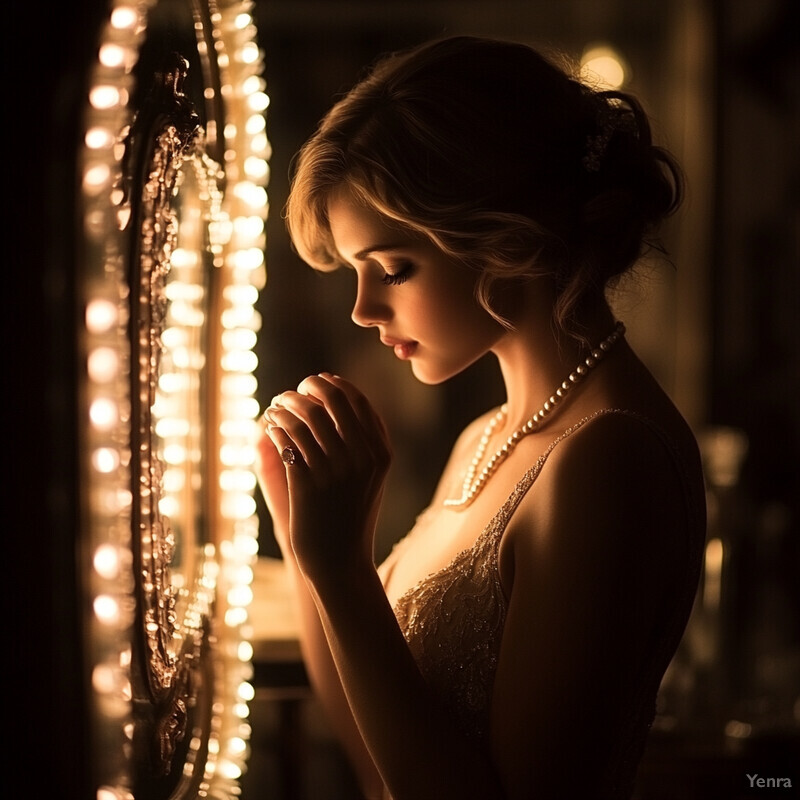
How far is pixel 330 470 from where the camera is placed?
88cm

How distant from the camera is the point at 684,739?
1.60 metres

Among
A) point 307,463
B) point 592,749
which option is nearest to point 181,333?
point 307,463

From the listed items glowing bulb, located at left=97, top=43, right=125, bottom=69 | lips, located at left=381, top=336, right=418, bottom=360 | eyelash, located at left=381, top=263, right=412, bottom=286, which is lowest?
lips, located at left=381, top=336, right=418, bottom=360

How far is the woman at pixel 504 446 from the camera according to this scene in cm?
83

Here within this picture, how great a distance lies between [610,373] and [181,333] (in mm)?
454

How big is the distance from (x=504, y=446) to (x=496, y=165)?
1.13 feet

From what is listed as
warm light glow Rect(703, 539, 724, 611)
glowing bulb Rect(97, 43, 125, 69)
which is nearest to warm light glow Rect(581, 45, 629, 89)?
warm light glow Rect(703, 539, 724, 611)

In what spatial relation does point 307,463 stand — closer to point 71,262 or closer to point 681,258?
point 71,262

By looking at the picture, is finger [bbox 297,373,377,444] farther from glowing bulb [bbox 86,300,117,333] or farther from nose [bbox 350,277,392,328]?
glowing bulb [bbox 86,300,117,333]

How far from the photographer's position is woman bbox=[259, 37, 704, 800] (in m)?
0.83

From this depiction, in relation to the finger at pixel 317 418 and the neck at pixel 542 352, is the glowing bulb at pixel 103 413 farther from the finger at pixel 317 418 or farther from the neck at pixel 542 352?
the neck at pixel 542 352

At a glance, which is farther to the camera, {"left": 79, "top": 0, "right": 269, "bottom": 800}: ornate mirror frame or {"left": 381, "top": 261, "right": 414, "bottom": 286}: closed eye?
{"left": 381, "top": 261, "right": 414, "bottom": 286}: closed eye

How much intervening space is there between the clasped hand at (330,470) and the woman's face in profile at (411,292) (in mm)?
104

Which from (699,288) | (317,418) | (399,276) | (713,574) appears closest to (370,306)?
(399,276)
